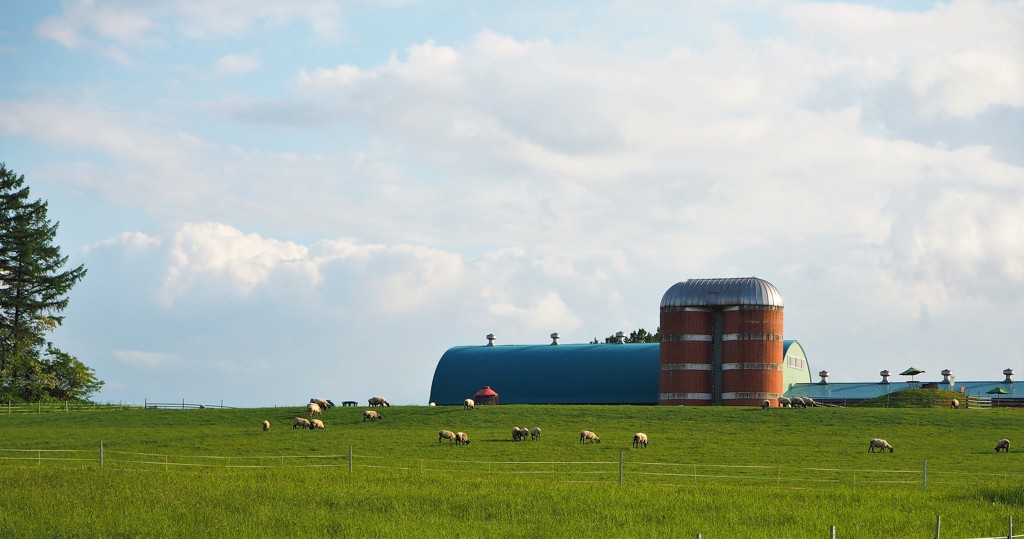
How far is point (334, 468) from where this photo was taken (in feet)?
178

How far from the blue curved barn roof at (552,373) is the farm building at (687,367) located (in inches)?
3.4

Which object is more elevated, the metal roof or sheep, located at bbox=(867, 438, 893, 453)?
the metal roof

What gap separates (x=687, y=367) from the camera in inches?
3829

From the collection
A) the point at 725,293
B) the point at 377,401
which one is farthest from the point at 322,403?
the point at 725,293

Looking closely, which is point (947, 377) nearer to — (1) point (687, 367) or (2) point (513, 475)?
(1) point (687, 367)

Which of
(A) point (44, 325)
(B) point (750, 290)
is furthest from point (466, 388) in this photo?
(A) point (44, 325)

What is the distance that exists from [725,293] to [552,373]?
64.5 ft

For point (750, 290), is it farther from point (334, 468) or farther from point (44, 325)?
point (44, 325)

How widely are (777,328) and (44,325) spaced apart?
196 feet

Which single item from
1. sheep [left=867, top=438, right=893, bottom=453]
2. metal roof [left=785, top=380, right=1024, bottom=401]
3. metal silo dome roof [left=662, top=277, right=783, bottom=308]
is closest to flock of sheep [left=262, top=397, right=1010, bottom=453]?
sheep [left=867, top=438, right=893, bottom=453]

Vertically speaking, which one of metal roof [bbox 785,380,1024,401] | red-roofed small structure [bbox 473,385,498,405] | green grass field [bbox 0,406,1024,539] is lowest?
green grass field [bbox 0,406,1024,539]

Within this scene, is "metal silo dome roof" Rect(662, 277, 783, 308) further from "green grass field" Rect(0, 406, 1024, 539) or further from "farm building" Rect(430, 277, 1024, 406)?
"green grass field" Rect(0, 406, 1024, 539)

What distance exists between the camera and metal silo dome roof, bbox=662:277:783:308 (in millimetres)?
96438

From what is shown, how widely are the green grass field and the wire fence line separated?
0.46 ft
